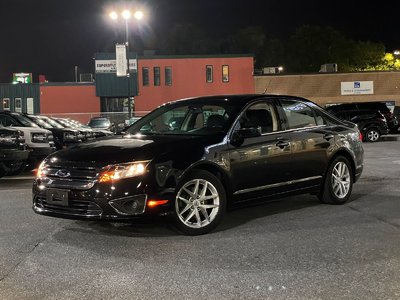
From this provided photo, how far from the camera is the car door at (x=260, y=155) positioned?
614 cm

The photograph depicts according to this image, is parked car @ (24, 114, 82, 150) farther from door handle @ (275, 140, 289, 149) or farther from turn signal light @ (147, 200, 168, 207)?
turn signal light @ (147, 200, 168, 207)

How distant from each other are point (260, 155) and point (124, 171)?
5.85 feet

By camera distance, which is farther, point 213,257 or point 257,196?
point 257,196

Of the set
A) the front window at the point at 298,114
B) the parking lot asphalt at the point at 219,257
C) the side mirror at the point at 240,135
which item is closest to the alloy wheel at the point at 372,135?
the parking lot asphalt at the point at 219,257

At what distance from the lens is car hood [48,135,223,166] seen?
18.1 feet

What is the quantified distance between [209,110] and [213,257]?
2322 mm

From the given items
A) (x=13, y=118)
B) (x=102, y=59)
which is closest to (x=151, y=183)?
(x=13, y=118)

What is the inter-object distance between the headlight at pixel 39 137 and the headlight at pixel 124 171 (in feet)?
21.4

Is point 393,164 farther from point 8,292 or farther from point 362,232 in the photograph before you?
point 8,292

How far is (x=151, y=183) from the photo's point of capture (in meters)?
5.46

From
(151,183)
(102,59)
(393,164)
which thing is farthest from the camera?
(102,59)

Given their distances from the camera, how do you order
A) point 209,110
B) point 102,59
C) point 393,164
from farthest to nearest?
1. point 102,59
2. point 393,164
3. point 209,110

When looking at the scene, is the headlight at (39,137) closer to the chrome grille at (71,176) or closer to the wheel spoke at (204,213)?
the chrome grille at (71,176)

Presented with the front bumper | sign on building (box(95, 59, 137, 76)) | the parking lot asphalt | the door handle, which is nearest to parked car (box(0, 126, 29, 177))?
the parking lot asphalt
